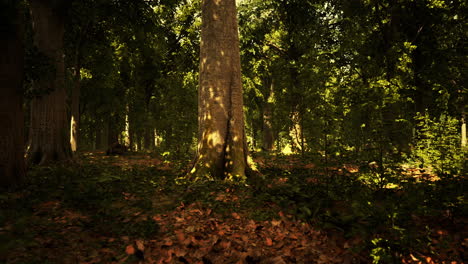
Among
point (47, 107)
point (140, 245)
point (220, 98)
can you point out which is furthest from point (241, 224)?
point (47, 107)

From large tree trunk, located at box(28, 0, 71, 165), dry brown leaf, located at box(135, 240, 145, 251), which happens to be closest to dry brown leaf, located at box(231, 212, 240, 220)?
dry brown leaf, located at box(135, 240, 145, 251)

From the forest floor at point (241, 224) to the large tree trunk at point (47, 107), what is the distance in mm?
3589

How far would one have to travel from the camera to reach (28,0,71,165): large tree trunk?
29.2 ft

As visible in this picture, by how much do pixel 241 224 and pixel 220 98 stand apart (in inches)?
149

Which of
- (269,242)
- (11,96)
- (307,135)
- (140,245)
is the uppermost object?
(11,96)

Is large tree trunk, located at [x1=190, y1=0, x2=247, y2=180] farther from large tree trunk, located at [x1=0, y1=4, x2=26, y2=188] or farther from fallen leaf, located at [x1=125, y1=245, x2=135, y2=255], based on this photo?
large tree trunk, located at [x1=0, y1=4, x2=26, y2=188]

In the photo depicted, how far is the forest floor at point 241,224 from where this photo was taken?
3.51 m

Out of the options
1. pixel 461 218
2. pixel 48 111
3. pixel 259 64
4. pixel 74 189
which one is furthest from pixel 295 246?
pixel 259 64

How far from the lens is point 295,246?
3996 millimetres

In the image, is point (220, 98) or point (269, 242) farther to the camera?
point (220, 98)

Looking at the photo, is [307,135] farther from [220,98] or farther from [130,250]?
[130,250]

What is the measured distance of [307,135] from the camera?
9.83m

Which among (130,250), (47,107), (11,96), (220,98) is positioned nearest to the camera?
(130,250)

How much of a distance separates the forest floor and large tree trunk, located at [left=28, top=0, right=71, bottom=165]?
359 cm
